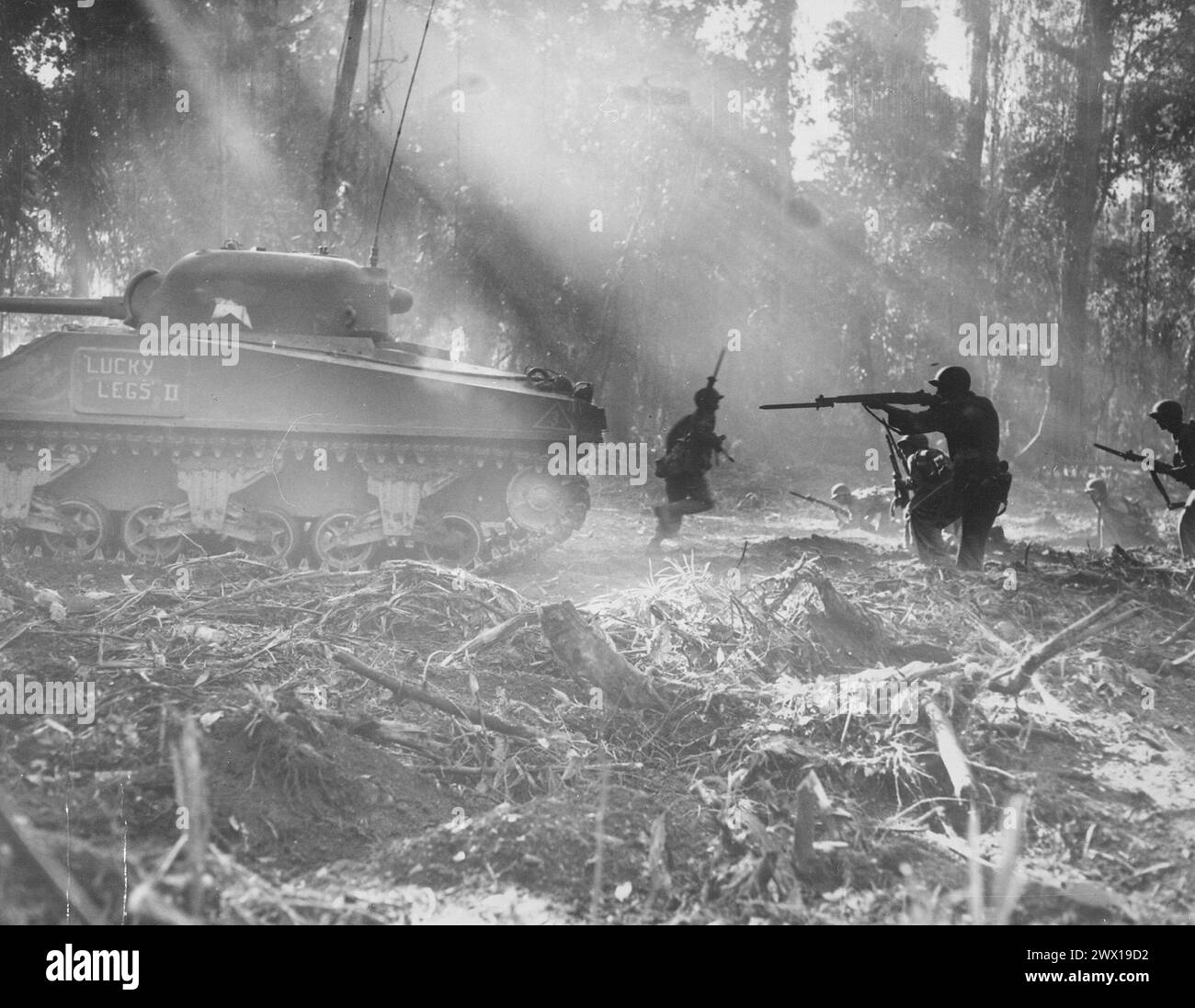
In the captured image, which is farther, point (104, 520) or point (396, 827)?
point (104, 520)

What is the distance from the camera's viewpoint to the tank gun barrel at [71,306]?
33.6 feet

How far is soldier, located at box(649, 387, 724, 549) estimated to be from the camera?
1109cm

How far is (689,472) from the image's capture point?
36.4 feet

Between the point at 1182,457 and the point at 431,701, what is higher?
the point at 1182,457

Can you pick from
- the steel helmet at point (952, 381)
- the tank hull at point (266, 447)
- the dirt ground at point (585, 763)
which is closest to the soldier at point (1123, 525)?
the steel helmet at point (952, 381)

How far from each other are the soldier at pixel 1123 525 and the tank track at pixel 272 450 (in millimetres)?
7350

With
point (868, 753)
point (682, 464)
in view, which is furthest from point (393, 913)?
point (682, 464)

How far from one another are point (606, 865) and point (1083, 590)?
5.67m

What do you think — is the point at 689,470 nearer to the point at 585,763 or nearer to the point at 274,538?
the point at 274,538

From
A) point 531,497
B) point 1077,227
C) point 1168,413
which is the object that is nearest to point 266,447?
point 531,497

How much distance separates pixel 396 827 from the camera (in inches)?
147

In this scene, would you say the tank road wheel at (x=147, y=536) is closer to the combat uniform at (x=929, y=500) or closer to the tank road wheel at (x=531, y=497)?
the tank road wheel at (x=531, y=497)

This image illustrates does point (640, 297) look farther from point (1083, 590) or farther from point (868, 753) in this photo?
point (868, 753)

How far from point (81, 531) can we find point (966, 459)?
7.59 meters
